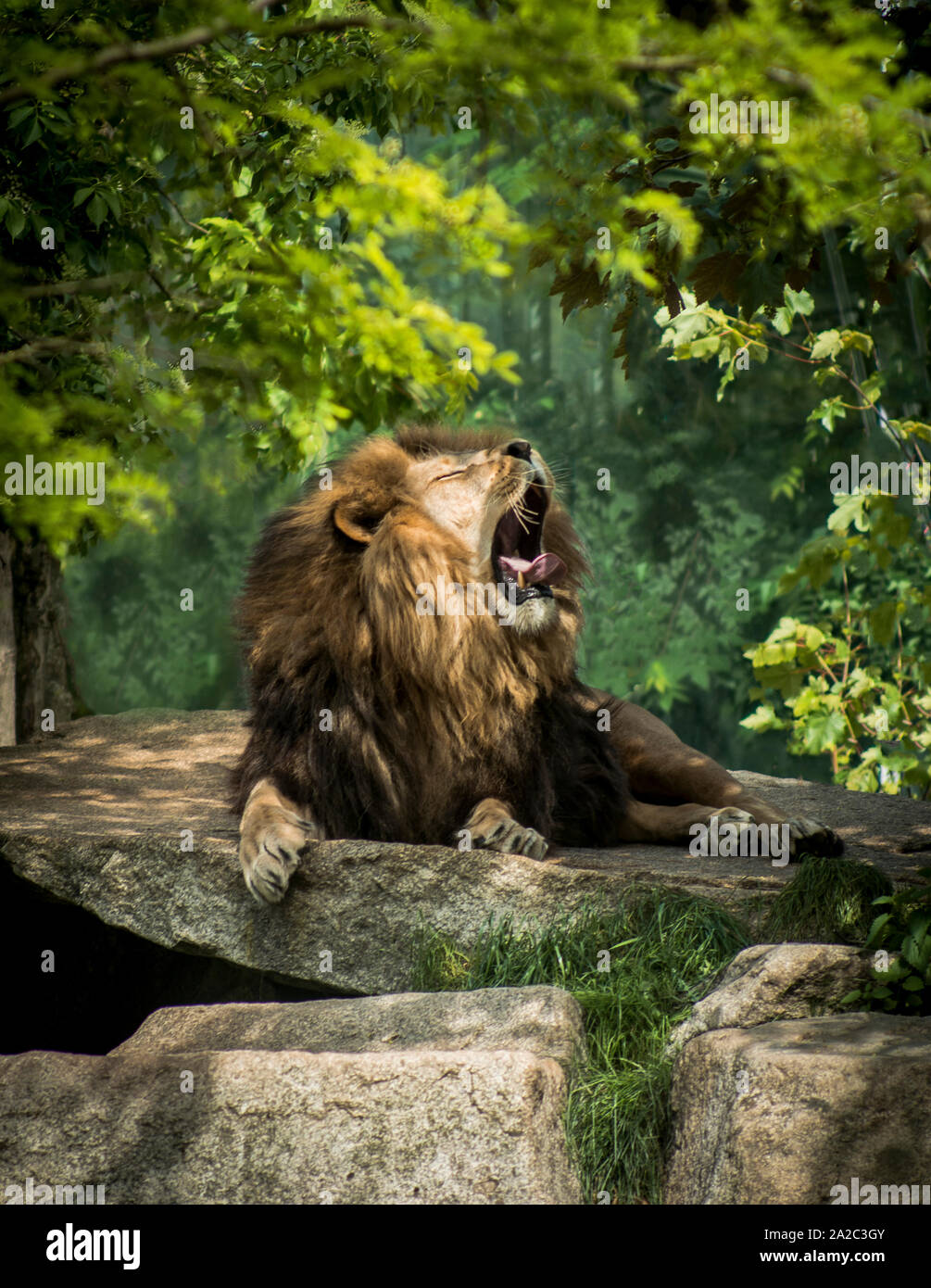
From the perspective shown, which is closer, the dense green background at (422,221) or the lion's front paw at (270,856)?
the dense green background at (422,221)

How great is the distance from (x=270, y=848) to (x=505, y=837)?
74cm

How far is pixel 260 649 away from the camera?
177 inches

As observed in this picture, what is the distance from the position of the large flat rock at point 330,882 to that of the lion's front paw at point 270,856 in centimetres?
10

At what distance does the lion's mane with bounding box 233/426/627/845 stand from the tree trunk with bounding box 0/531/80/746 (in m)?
2.84

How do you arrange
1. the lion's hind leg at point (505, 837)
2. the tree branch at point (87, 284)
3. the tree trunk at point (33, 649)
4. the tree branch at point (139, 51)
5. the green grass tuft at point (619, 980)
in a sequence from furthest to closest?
the tree trunk at point (33, 649)
the lion's hind leg at point (505, 837)
the tree branch at point (87, 284)
the green grass tuft at point (619, 980)
the tree branch at point (139, 51)

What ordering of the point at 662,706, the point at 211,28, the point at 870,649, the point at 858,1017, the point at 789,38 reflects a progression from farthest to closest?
the point at 662,706
the point at 870,649
the point at 858,1017
the point at 211,28
the point at 789,38

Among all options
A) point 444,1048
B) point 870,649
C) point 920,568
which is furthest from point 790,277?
point 870,649

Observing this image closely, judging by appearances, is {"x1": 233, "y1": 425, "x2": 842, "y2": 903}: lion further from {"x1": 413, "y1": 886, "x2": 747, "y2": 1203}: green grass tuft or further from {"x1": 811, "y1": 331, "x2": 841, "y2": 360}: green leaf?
{"x1": 811, "y1": 331, "x2": 841, "y2": 360}: green leaf

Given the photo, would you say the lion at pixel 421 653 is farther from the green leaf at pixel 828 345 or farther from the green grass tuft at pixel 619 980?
the green leaf at pixel 828 345

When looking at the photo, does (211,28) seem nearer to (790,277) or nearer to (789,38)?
(789,38)

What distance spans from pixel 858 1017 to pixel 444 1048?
916 mm

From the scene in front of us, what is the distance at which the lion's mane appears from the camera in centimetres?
435

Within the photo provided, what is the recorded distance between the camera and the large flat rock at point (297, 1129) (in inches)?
114

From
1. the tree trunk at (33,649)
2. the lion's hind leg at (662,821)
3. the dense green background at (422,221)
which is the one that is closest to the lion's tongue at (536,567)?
the dense green background at (422,221)
